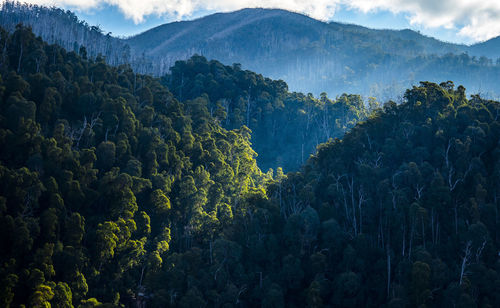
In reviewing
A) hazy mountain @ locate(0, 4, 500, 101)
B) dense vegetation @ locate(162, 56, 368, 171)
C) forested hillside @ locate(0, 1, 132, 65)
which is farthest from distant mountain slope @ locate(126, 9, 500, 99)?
dense vegetation @ locate(162, 56, 368, 171)

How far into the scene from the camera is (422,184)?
4084 cm

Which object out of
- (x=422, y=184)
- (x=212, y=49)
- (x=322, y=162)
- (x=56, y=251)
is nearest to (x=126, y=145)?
(x=56, y=251)

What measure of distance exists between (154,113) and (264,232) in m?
20.9

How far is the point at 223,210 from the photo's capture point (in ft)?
161

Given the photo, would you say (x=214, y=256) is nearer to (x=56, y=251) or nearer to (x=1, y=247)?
(x=56, y=251)

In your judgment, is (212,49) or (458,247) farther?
(212,49)

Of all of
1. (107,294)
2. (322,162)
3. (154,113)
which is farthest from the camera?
(154,113)

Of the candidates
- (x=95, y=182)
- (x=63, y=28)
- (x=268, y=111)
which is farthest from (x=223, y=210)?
(x=63, y=28)

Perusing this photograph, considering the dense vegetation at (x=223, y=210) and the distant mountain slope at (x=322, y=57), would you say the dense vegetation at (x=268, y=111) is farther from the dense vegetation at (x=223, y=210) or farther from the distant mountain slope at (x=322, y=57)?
the distant mountain slope at (x=322, y=57)

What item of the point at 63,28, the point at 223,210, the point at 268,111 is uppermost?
the point at 63,28

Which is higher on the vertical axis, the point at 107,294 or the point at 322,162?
the point at 322,162

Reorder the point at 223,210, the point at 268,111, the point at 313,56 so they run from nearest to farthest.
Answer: the point at 223,210, the point at 268,111, the point at 313,56

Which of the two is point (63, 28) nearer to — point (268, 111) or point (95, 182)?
point (268, 111)

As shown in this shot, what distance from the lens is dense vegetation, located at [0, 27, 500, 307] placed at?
112 ft
